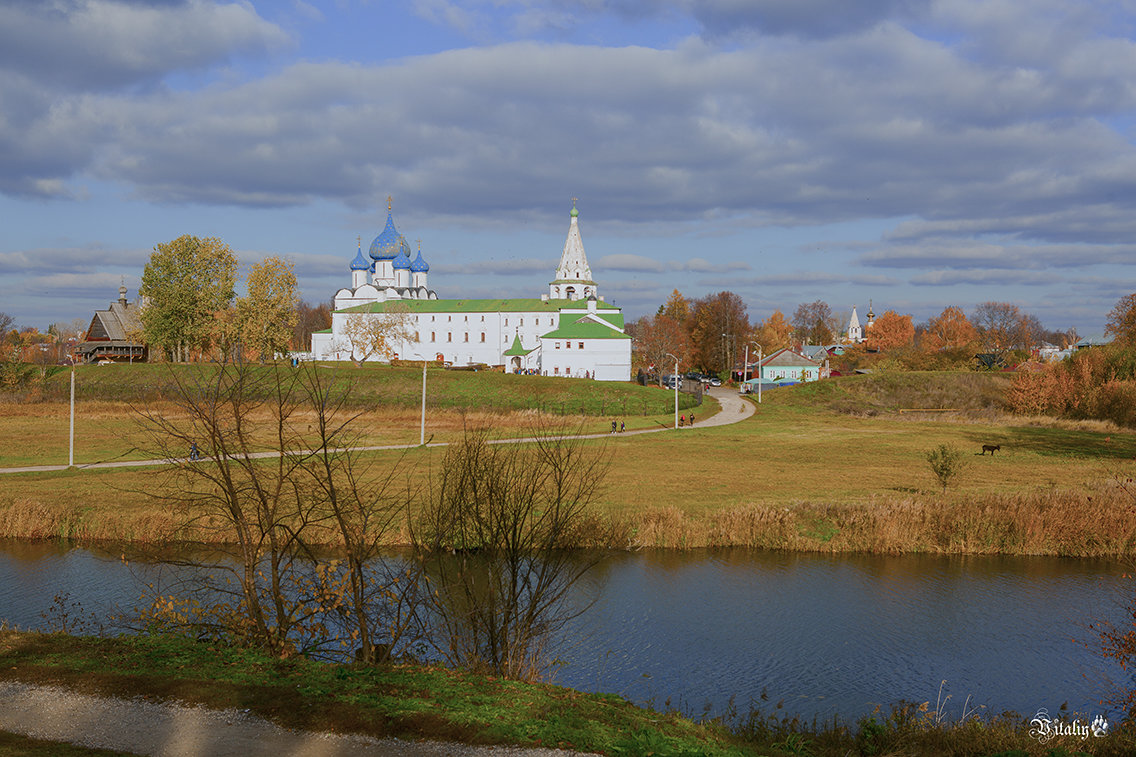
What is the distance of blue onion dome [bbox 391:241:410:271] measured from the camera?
Answer: 13750 centimetres

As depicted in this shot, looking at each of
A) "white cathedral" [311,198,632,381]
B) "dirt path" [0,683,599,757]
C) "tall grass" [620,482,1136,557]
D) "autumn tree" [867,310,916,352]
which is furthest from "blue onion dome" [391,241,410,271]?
"dirt path" [0,683,599,757]

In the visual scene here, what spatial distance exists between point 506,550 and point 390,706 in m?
3.78

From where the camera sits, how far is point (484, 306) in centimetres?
12950

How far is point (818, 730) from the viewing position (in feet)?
50.0

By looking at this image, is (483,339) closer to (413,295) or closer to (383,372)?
(413,295)

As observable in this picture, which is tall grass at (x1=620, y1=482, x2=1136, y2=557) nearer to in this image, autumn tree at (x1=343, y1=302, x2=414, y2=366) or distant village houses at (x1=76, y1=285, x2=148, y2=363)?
autumn tree at (x1=343, y1=302, x2=414, y2=366)

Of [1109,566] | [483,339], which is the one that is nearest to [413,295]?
[483,339]

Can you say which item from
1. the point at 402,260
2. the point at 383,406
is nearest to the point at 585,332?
the point at 402,260

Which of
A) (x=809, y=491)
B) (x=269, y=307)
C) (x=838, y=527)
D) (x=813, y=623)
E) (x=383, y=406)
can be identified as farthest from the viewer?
(x=269, y=307)

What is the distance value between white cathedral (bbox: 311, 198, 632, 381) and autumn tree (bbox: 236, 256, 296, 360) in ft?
64.8

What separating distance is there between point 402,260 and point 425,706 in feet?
431

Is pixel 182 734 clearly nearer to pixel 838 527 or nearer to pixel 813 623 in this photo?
pixel 813 623

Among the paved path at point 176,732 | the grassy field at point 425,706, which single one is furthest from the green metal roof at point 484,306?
the paved path at point 176,732

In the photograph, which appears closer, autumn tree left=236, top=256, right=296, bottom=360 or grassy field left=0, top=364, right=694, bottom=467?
grassy field left=0, top=364, right=694, bottom=467
